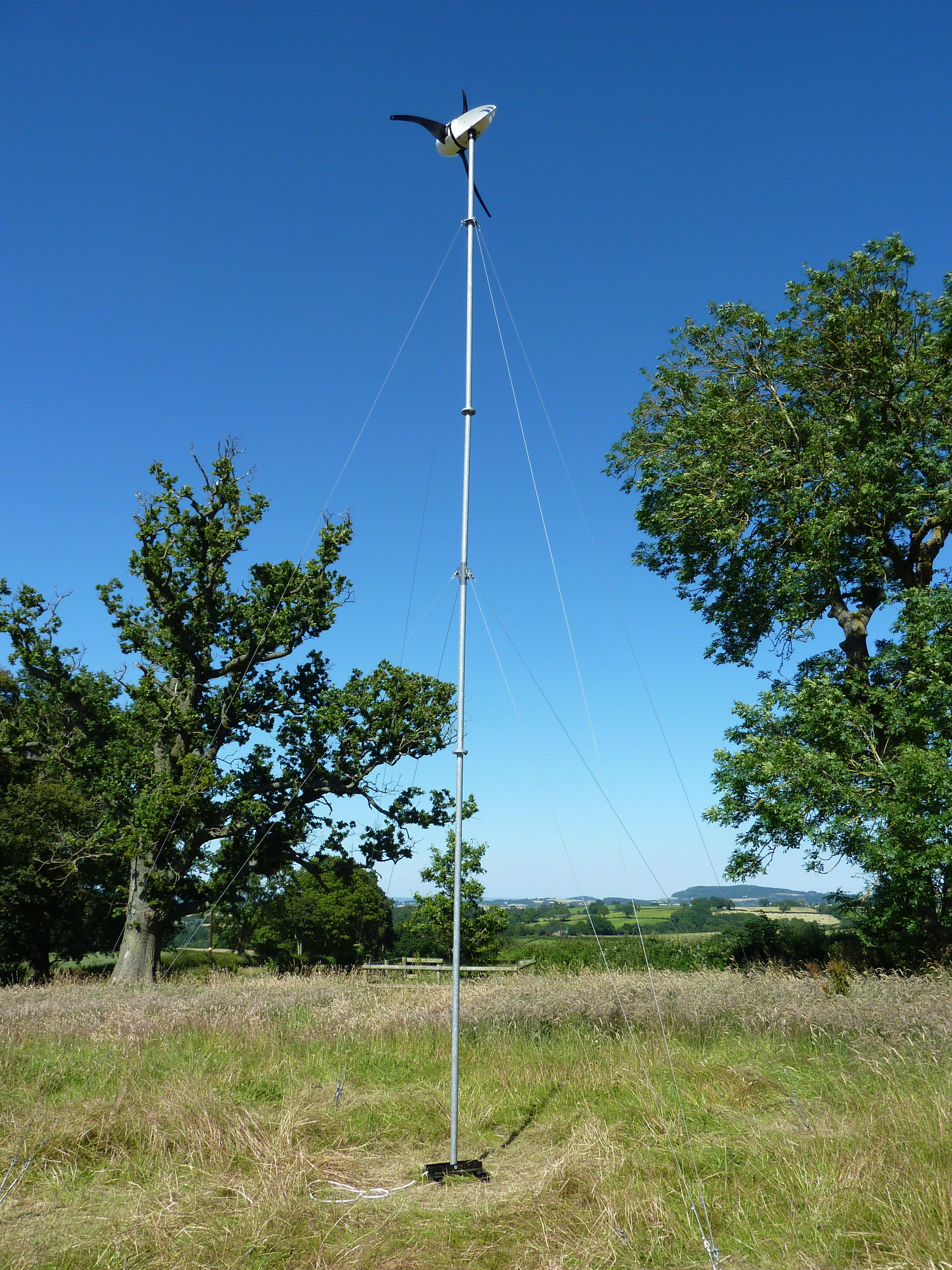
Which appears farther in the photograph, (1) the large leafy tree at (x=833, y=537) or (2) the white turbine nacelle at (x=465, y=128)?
(1) the large leafy tree at (x=833, y=537)

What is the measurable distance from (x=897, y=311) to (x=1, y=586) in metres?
22.6

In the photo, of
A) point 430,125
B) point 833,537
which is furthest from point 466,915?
point 430,125

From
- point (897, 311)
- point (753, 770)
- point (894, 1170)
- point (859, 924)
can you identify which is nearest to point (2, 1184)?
point (894, 1170)

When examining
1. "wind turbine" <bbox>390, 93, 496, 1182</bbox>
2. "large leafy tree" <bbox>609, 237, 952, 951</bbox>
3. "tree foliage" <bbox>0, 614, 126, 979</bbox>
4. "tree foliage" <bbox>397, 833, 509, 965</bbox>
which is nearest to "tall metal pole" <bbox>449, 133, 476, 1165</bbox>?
"wind turbine" <bbox>390, 93, 496, 1182</bbox>

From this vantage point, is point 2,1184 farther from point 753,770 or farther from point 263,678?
point 263,678

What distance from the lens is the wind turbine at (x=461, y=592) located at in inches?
233

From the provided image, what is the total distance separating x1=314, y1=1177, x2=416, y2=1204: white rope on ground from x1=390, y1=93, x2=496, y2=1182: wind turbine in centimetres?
33

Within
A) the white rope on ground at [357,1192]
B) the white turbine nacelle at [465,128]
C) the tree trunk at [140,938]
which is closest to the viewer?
the white rope on ground at [357,1192]

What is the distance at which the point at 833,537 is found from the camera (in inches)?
626

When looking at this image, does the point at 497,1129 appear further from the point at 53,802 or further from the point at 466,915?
the point at 466,915

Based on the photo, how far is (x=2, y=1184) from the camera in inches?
210

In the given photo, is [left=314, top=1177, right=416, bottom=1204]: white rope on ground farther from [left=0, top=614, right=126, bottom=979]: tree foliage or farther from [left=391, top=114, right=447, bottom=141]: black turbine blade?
[left=0, top=614, right=126, bottom=979]: tree foliage

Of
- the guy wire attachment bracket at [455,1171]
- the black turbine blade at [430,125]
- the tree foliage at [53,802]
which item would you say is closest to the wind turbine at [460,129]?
the black turbine blade at [430,125]

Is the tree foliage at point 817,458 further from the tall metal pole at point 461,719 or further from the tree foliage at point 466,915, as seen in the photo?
the tree foliage at point 466,915
